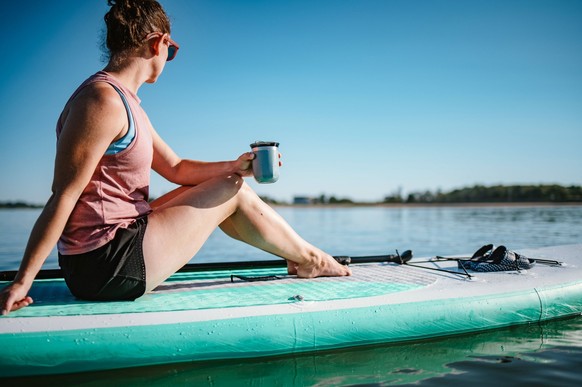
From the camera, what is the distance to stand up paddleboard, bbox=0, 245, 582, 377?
218 centimetres

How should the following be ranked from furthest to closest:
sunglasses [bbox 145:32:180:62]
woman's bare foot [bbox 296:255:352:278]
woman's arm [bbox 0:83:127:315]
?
woman's bare foot [bbox 296:255:352:278] < sunglasses [bbox 145:32:180:62] < woman's arm [bbox 0:83:127:315]

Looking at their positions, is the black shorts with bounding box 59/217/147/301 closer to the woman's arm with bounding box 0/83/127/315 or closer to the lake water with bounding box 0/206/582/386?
the woman's arm with bounding box 0/83/127/315

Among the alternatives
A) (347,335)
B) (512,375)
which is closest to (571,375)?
(512,375)

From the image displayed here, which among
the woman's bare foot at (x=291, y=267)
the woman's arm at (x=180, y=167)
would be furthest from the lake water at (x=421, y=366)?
the woman's arm at (x=180, y=167)

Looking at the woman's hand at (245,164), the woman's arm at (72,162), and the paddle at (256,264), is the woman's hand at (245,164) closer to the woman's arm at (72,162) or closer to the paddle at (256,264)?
the woman's arm at (72,162)

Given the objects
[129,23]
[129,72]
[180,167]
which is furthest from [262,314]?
[129,23]

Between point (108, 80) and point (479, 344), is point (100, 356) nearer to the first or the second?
point (108, 80)

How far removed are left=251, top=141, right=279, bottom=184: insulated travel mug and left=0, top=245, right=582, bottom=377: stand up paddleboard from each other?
700mm

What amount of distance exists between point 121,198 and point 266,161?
768mm

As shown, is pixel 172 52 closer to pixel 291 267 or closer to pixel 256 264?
pixel 291 267

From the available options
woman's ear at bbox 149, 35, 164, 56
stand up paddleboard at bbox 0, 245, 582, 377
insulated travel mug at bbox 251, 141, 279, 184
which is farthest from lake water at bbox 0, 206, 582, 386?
woman's ear at bbox 149, 35, 164, 56

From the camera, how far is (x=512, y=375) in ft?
7.87

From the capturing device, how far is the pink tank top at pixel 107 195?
7.22 feet

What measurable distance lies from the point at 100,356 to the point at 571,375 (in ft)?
7.66
